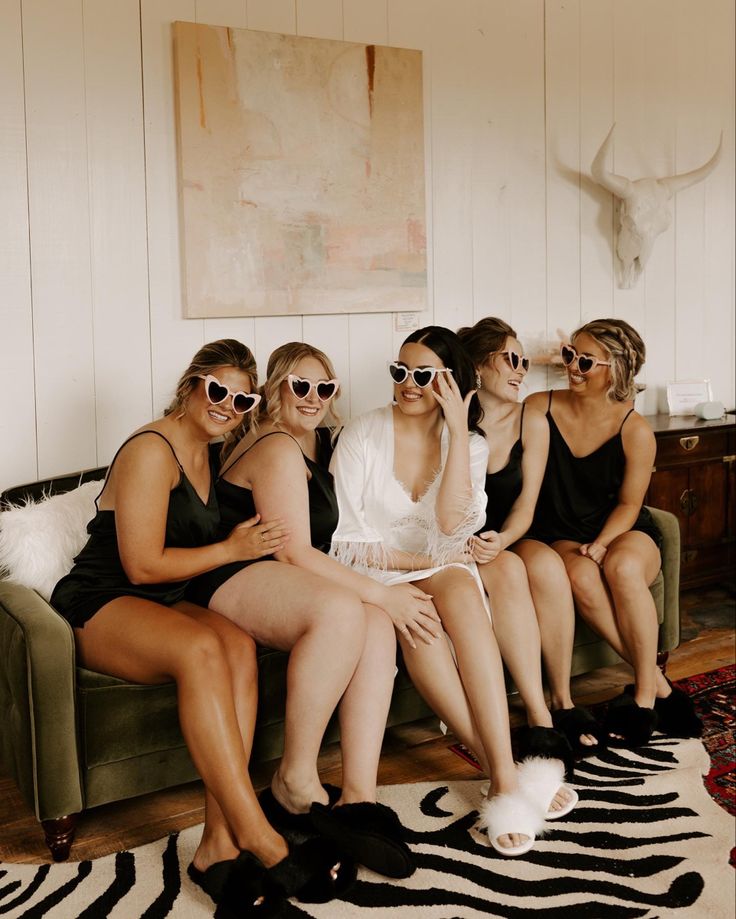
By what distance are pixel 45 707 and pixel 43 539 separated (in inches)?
19.2

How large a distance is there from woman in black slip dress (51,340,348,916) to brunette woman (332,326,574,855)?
375 millimetres

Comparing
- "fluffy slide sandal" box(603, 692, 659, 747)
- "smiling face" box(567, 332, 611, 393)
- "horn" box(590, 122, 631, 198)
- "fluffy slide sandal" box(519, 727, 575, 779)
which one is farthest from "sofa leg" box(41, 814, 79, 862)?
"horn" box(590, 122, 631, 198)

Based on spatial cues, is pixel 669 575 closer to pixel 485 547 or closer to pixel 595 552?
pixel 595 552

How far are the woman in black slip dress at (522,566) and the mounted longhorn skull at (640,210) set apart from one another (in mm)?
1402

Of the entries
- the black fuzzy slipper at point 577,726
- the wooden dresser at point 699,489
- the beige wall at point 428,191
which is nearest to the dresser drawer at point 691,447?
the wooden dresser at point 699,489

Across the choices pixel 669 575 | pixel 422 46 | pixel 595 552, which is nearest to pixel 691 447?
pixel 669 575

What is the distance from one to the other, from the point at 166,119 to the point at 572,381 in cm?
154

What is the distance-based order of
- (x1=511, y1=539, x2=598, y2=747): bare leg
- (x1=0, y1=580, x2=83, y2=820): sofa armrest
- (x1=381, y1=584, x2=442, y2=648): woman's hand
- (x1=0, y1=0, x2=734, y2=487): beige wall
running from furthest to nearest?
(x1=0, y1=0, x2=734, y2=487): beige wall < (x1=511, y1=539, x2=598, y2=747): bare leg < (x1=381, y1=584, x2=442, y2=648): woman's hand < (x1=0, y1=580, x2=83, y2=820): sofa armrest

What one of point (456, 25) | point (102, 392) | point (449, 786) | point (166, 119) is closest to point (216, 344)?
point (102, 392)

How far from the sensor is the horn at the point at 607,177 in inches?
154

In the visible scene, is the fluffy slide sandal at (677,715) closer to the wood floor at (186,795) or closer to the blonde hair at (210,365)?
the wood floor at (186,795)

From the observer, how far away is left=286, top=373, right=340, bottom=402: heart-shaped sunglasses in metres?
2.54

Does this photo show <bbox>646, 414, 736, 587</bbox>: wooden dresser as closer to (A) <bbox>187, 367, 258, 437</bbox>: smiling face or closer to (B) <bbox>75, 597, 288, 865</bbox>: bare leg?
(A) <bbox>187, 367, 258, 437</bbox>: smiling face

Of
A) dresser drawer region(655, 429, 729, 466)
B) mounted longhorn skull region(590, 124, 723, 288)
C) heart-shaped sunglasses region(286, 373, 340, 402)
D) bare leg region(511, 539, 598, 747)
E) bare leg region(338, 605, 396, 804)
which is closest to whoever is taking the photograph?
bare leg region(338, 605, 396, 804)
